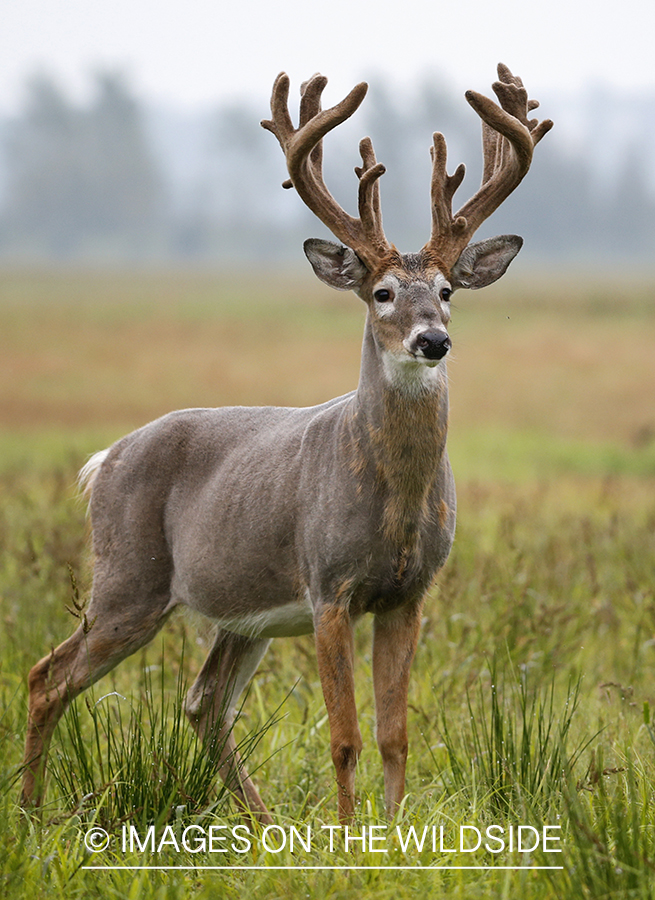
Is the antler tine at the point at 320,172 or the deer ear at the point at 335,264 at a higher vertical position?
the antler tine at the point at 320,172

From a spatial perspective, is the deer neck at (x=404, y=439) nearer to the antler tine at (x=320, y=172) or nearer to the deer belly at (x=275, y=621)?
the antler tine at (x=320, y=172)

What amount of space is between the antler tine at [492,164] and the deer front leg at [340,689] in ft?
5.20

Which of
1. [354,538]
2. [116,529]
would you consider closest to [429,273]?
[354,538]

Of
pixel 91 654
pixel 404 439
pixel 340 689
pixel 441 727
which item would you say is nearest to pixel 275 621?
pixel 340 689

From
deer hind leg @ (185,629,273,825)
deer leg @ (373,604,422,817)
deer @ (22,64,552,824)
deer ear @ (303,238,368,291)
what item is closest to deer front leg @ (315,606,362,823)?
deer @ (22,64,552,824)

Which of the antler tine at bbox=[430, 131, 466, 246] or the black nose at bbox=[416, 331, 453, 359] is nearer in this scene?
the black nose at bbox=[416, 331, 453, 359]

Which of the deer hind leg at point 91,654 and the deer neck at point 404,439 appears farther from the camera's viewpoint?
the deer hind leg at point 91,654

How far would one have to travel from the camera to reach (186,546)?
18.3ft

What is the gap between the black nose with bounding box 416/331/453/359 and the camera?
14.8 ft

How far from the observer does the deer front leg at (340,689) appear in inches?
189

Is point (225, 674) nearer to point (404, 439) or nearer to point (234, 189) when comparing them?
point (404, 439)

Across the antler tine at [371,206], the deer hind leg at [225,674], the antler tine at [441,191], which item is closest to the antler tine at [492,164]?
the antler tine at [441,191]

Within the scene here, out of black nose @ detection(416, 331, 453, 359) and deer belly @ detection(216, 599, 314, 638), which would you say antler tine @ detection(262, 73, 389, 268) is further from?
deer belly @ detection(216, 599, 314, 638)

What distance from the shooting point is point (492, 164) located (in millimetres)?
5395
